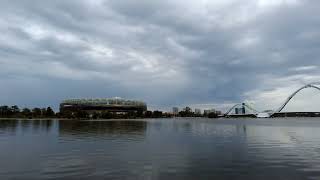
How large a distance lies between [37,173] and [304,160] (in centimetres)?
2892

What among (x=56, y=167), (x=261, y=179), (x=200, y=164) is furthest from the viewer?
(x=200, y=164)

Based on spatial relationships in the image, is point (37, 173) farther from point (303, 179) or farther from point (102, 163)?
point (303, 179)

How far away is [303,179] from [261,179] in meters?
3.48

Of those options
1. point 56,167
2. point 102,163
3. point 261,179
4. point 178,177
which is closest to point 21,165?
point 56,167

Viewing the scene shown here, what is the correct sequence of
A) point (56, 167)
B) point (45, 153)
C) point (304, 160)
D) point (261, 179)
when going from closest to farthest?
point (261, 179) < point (56, 167) < point (304, 160) < point (45, 153)

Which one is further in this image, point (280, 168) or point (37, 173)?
point (280, 168)

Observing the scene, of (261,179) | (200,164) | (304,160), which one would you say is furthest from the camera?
(304,160)

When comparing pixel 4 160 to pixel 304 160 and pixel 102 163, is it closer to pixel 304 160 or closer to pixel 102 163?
pixel 102 163

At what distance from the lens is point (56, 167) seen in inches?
1489

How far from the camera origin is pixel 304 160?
44312 millimetres

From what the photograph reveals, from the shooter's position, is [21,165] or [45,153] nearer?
[21,165]

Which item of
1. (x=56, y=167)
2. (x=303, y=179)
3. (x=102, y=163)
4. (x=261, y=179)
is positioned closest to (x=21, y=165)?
(x=56, y=167)

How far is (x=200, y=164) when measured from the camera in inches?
1606

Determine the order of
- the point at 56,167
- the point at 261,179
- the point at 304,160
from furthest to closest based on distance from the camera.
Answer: the point at 304,160
the point at 56,167
the point at 261,179
